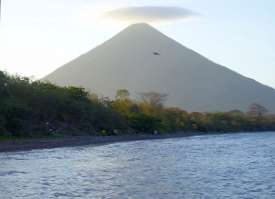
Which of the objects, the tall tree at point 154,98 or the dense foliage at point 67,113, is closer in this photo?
the dense foliage at point 67,113

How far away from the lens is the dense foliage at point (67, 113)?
48875 millimetres

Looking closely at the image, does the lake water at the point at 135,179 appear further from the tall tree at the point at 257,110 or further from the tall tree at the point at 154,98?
the tall tree at the point at 257,110

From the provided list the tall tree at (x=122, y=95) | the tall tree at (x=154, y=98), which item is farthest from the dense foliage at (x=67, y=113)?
the tall tree at (x=154, y=98)

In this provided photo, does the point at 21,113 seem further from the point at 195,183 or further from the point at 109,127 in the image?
the point at 195,183

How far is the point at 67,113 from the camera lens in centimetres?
5959

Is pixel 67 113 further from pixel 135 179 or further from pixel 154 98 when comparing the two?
pixel 154 98

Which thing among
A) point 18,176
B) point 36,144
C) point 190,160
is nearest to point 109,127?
point 36,144

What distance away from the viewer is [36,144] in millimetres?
40781

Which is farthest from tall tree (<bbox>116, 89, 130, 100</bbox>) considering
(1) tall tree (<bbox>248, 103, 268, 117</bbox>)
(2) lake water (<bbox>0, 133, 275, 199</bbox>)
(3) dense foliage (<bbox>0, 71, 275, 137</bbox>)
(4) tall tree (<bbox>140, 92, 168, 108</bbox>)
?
(2) lake water (<bbox>0, 133, 275, 199</bbox>)

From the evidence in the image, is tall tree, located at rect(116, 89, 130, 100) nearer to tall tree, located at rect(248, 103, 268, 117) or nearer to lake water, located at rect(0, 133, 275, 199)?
tall tree, located at rect(248, 103, 268, 117)

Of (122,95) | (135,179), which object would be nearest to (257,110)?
(122,95)

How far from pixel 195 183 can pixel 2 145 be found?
2200cm

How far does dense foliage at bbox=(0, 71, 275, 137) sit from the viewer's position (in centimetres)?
4888

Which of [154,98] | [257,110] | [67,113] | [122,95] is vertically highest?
[154,98]
